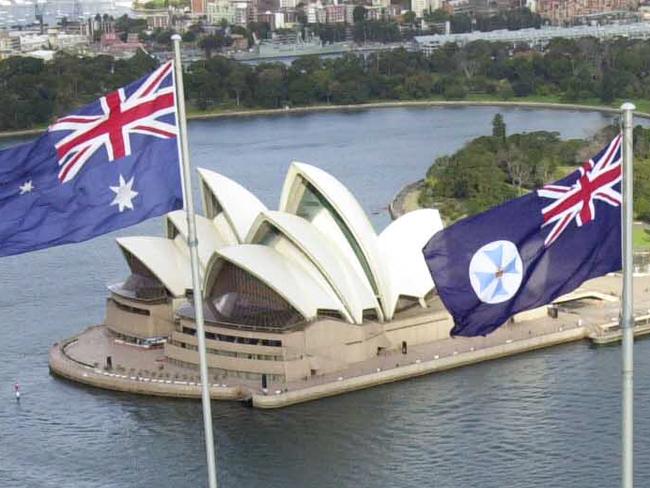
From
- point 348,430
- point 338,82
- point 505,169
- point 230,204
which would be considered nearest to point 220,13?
point 338,82

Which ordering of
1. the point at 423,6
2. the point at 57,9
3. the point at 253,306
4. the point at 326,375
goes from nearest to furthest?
the point at 326,375
the point at 253,306
the point at 423,6
the point at 57,9

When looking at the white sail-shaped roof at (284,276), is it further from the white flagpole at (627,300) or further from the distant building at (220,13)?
the distant building at (220,13)

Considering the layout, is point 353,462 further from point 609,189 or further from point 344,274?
point 609,189

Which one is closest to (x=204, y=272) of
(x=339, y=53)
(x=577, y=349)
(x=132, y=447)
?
(x=132, y=447)

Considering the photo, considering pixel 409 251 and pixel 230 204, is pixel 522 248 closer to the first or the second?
pixel 409 251

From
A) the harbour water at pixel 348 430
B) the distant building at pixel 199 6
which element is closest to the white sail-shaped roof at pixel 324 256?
the harbour water at pixel 348 430

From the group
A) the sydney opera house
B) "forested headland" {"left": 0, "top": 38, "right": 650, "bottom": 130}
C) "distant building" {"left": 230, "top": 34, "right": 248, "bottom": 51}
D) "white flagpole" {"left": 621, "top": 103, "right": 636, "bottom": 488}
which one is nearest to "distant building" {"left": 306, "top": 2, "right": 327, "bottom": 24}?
"distant building" {"left": 230, "top": 34, "right": 248, "bottom": 51}
